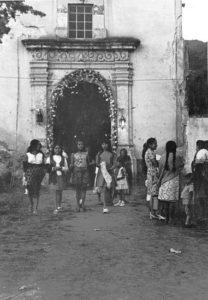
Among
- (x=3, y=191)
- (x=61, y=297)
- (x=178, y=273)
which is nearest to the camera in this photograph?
(x=61, y=297)

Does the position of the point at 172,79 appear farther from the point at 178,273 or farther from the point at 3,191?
the point at 178,273

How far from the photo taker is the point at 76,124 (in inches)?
719

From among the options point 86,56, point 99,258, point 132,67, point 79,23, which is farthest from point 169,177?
point 79,23

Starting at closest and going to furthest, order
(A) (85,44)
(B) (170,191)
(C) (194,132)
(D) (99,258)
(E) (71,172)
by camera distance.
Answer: (D) (99,258)
(B) (170,191)
(E) (71,172)
(C) (194,132)
(A) (85,44)

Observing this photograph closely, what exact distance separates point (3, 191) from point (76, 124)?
3860 mm

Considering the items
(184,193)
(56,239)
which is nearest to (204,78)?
(184,193)

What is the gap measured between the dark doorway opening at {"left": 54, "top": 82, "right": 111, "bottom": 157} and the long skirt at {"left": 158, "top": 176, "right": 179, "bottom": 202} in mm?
8245

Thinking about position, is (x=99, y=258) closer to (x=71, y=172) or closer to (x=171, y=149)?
(x=171, y=149)

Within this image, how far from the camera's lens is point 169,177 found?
32.2 ft

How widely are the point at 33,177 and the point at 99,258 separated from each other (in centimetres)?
456

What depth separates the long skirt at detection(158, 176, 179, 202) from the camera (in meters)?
9.72

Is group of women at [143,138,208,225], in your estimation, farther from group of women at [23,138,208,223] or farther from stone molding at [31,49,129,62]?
stone molding at [31,49,129,62]

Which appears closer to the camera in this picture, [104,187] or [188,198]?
[188,198]

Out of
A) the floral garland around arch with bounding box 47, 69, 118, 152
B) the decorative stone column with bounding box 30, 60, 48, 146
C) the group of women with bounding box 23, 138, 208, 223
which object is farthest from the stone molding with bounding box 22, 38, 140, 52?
the group of women with bounding box 23, 138, 208, 223
